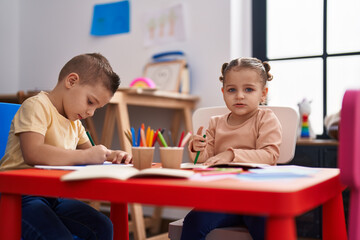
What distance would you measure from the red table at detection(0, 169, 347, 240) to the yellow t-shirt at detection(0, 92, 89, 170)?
225 millimetres

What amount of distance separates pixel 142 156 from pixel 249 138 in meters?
0.51

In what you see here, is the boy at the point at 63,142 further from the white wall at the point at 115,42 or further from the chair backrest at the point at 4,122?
the white wall at the point at 115,42

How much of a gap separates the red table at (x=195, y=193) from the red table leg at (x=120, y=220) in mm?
299

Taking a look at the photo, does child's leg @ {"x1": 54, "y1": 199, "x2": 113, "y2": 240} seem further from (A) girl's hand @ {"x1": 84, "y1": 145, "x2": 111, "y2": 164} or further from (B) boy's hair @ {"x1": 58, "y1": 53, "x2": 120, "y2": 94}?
(B) boy's hair @ {"x1": 58, "y1": 53, "x2": 120, "y2": 94}

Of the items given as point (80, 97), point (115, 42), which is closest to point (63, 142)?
point (80, 97)

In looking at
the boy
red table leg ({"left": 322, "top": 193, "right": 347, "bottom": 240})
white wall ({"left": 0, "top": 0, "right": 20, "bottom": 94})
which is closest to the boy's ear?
the boy

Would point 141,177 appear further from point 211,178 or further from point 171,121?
point 171,121

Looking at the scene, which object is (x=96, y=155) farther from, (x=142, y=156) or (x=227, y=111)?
(x=227, y=111)

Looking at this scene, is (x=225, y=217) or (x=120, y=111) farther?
(x=120, y=111)

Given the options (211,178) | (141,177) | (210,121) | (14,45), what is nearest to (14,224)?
(141,177)

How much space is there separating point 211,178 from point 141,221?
1618mm

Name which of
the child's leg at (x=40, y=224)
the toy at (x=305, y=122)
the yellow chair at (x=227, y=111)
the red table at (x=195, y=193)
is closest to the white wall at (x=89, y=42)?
the toy at (x=305, y=122)

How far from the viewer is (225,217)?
101 cm

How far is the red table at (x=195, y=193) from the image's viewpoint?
56 cm
